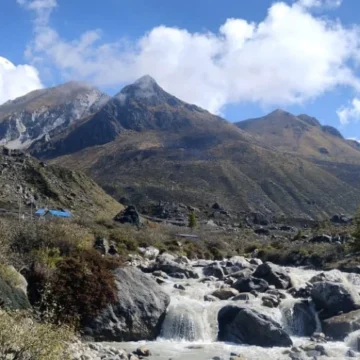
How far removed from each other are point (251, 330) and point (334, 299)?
637 cm

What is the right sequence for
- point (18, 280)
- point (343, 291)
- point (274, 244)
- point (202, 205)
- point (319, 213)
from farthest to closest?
point (319, 213) → point (202, 205) → point (274, 244) → point (343, 291) → point (18, 280)

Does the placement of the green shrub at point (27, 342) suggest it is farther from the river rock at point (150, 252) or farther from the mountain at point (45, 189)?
the mountain at point (45, 189)

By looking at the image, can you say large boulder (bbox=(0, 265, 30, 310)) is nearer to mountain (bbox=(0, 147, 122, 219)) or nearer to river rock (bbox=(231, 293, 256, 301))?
river rock (bbox=(231, 293, 256, 301))

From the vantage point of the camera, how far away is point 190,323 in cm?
2794

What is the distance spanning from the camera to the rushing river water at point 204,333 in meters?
24.5

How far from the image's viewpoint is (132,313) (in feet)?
87.2

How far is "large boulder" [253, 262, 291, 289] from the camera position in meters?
35.2

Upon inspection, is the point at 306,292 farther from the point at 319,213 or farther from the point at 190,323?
the point at 319,213

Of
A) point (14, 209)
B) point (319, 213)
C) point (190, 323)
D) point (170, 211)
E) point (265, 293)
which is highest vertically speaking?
point (319, 213)

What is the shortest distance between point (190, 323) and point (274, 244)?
48.6 meters

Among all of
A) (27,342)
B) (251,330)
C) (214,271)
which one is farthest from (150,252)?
(27,342)

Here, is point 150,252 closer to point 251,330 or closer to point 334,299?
point 334,299

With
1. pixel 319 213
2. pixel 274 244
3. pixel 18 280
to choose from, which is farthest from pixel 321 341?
pixel 319 213

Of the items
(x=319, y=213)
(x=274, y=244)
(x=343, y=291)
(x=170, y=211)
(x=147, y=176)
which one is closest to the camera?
(x=343, y=291)
